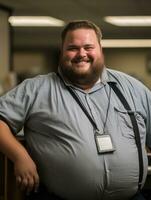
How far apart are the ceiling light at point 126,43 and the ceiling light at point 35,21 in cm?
357

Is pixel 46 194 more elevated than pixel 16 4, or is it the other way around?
pixel 16 4

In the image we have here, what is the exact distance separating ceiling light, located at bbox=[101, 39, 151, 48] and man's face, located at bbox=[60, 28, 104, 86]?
10120 mm

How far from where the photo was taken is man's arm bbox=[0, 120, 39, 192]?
6.91 ft

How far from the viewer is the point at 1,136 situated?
2148 millimetres

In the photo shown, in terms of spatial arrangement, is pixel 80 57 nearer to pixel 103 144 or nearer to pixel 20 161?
pixel 103 144

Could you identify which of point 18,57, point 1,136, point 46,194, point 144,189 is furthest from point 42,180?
point 18,57

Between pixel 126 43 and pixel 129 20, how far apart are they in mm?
4481

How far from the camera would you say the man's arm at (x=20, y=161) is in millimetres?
2107

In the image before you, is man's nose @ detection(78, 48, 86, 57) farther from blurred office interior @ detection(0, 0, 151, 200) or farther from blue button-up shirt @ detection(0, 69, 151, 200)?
blurred office interior @ detection(0, 0, 151, 200)

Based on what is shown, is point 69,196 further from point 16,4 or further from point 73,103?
point 16,4

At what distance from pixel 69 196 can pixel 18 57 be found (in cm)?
1268

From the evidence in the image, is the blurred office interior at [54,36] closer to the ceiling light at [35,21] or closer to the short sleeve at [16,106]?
the ceiling light at [35,21]

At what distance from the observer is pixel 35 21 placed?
8742 mm

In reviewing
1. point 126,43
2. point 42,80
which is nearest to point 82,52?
point 42,80
